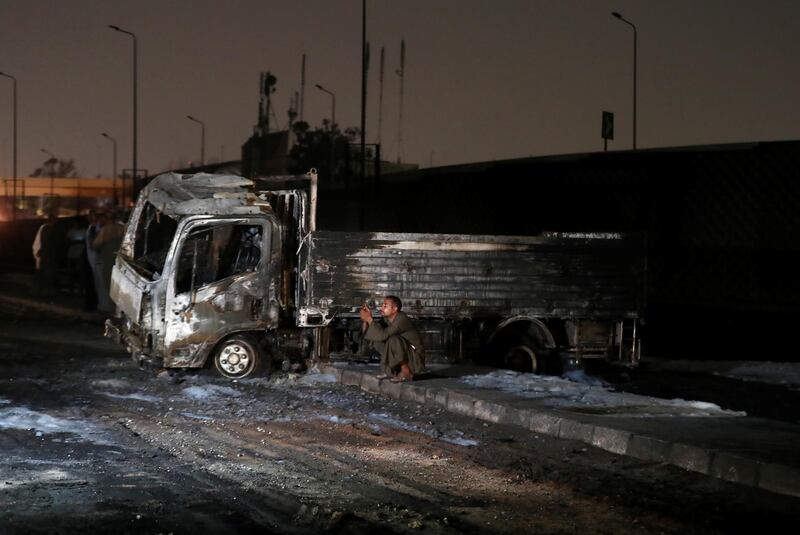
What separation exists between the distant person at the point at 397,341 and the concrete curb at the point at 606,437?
230mm

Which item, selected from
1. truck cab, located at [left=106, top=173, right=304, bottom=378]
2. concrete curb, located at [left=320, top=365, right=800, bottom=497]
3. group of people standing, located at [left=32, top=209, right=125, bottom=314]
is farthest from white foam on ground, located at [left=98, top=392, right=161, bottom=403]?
group of people standing, located at [left=32, top=209, right=125, bottom=314]

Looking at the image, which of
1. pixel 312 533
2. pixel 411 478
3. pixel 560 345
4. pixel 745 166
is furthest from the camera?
pixel 745 166

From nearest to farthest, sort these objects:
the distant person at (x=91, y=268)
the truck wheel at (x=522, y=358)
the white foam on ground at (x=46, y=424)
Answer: the white foam on ground at (x=46, y=424) < the truck wheel at (x=522, y=358) < the distant person at (x=91, y=268)

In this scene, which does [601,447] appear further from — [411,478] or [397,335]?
[397,335]

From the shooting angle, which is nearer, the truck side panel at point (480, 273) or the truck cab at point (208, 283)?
the truck cab at point (208, 283)

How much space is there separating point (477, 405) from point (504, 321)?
3.26m

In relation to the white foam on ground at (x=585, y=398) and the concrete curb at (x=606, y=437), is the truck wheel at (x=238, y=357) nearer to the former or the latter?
the concrete curb at (x=606, y=437)

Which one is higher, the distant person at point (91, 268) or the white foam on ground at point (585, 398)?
the distant person at point (91, 268)

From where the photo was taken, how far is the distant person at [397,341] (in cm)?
1253

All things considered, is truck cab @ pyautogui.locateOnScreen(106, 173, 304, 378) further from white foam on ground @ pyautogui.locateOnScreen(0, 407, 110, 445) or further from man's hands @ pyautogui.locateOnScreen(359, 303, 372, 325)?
white foam on ground @ pyautogui.locateOnScreen(0, 407, 110, 445)

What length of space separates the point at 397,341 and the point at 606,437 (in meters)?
3.79

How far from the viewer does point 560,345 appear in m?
14.5

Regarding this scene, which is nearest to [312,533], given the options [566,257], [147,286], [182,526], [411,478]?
[182,526]

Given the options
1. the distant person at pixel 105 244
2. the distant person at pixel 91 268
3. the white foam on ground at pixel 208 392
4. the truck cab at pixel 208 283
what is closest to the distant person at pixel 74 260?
the distant person at pixel 91 268
